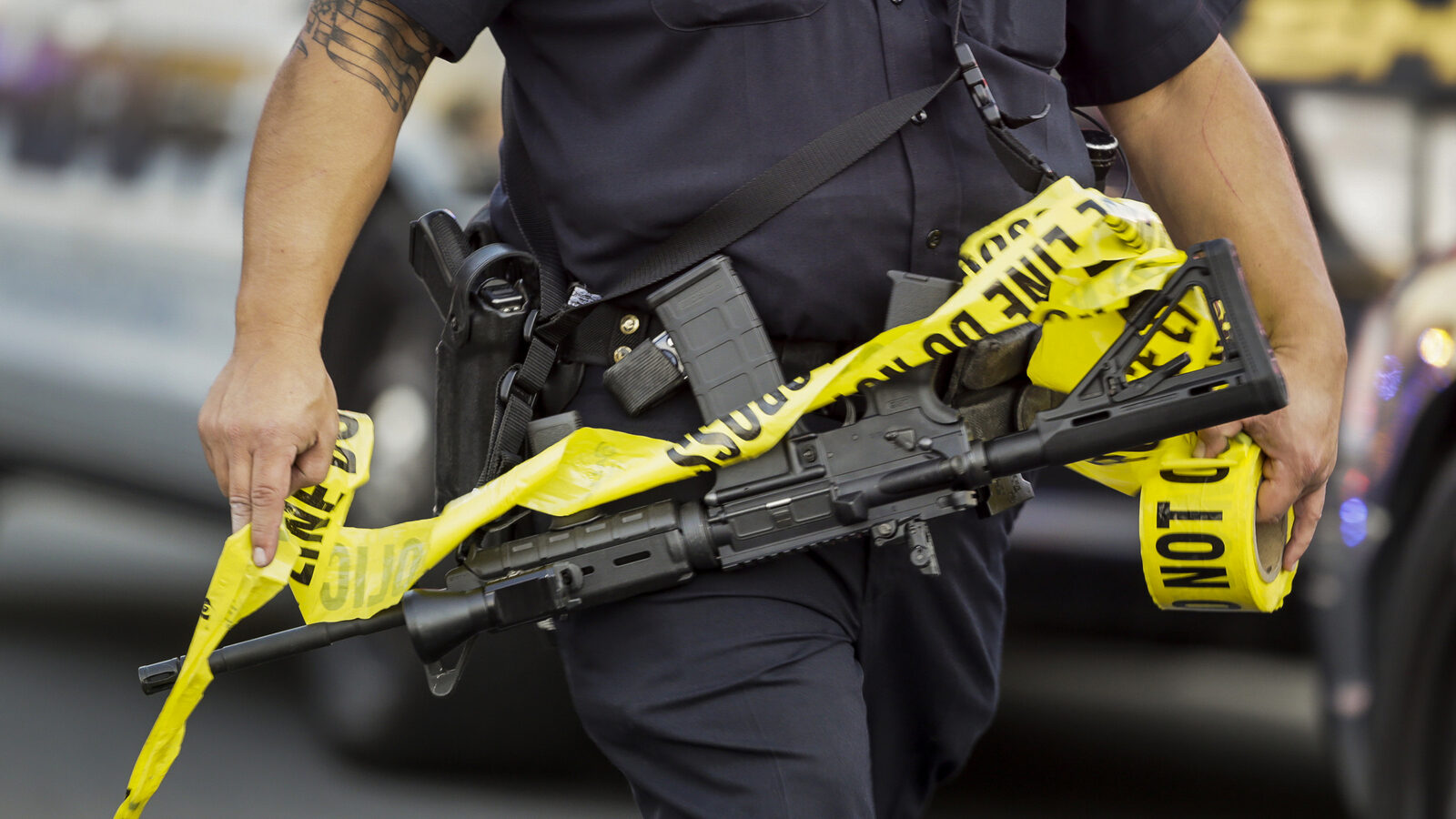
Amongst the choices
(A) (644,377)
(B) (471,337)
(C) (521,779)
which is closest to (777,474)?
(A) (644,377)

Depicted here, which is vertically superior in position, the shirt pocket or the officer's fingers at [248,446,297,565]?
the shirt pocket

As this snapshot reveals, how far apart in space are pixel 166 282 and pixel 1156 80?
264 cm

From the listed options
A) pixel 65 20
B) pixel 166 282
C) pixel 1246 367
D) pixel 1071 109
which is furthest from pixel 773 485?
pixel 65 20

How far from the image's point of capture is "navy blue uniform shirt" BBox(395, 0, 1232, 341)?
1.71 metres

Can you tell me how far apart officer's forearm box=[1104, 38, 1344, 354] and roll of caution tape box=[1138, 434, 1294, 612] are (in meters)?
0.22

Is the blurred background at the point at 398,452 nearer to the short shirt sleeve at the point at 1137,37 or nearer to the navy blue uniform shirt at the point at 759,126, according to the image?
the short shirt sleeve at the point at 1137,37

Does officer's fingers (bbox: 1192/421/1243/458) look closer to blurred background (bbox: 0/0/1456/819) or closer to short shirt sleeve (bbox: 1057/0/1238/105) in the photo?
short shirt sleeve (bbox: 1057/0/1238/105)

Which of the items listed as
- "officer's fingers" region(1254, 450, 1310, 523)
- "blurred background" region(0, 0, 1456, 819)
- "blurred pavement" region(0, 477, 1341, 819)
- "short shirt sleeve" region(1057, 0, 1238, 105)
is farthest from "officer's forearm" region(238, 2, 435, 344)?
"blurred pavement" region(0, 477, 1341, 819)

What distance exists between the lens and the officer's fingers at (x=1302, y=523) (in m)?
1.91

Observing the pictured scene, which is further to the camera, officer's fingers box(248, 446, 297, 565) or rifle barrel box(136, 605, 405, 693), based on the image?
rifle barrel box(136, 605, 405, 693)

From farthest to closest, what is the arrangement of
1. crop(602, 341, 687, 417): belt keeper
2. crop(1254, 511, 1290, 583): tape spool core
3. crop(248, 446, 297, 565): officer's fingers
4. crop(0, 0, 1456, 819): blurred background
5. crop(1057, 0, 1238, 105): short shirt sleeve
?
1. crop(0, 0, 1456, 819): blurred background
2. crop(1057, 0, 1238, 105): short shirt sleeve
3. crop(1254, 511, 1290, 583): tape spool core
4. crop(602, 341, 687, 417): belt keeper
5. crop(248, 446, 297, 565): officer's fingers

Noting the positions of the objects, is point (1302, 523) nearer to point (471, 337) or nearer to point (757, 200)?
point (757, 200)

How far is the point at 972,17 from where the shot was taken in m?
1.79

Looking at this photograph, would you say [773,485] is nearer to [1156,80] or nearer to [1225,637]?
[1156,80]
